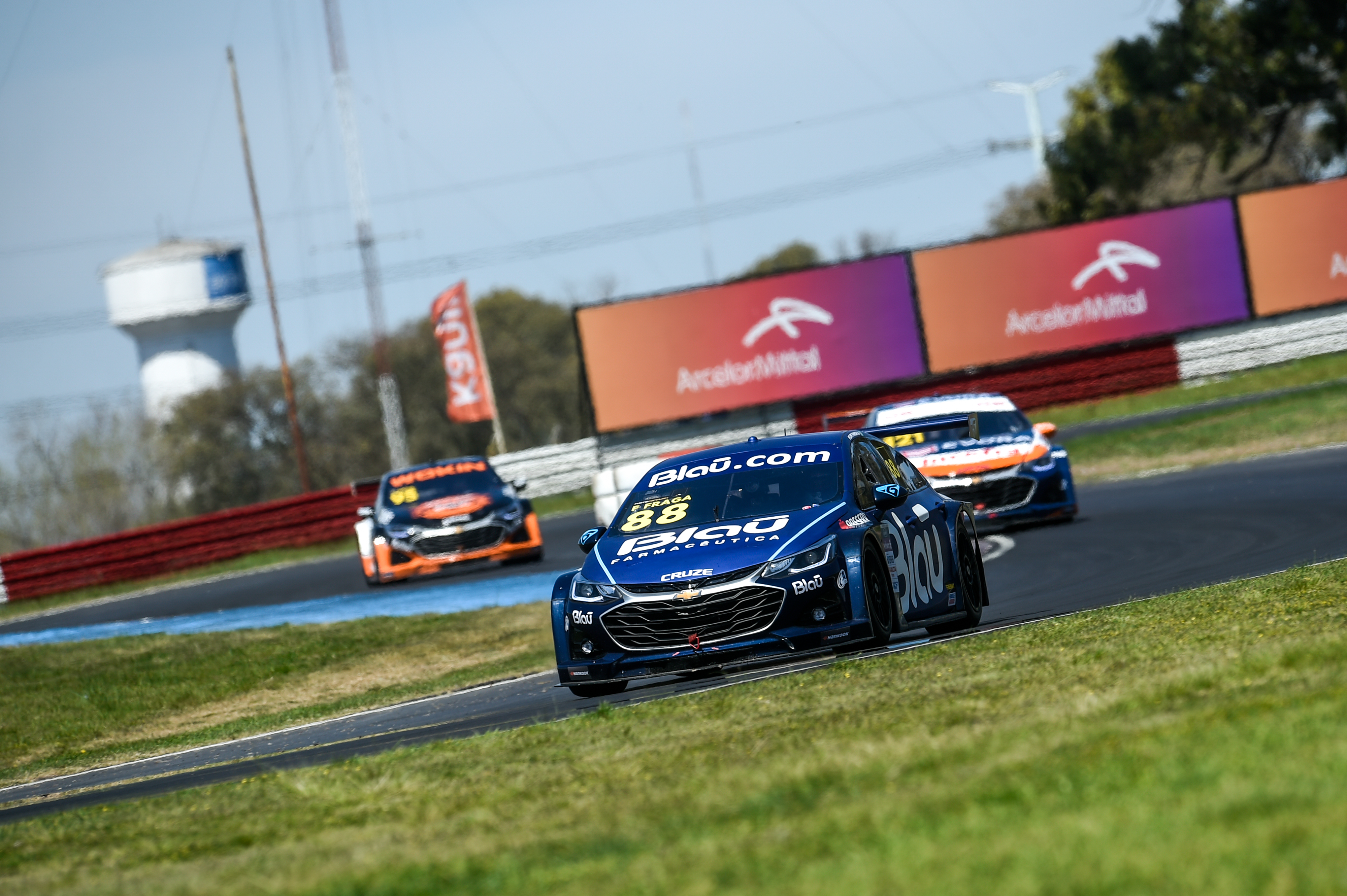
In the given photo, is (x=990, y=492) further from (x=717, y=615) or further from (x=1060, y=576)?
(x=717, y=615)

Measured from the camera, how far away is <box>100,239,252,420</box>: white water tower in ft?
289

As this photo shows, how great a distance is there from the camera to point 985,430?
20109 mm

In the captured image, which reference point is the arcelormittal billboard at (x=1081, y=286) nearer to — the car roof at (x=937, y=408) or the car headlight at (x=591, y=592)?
the car roof at (x=937, y=408)

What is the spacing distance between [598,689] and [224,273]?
80942mm

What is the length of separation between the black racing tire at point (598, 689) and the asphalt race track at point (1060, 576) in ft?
0.20

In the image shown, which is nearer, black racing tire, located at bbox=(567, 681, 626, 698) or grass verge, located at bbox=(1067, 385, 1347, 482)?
black racing tire, located at bbox=(567, 681, 626, 698)

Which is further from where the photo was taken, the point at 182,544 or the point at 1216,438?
the point at 182,544

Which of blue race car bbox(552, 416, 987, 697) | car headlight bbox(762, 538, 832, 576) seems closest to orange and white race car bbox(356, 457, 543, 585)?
blue race car bbox(552, 416, 987, 697)

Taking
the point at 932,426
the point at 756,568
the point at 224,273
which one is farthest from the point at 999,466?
the point at 224,273

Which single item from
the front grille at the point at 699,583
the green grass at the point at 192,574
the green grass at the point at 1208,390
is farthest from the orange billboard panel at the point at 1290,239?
the front grille at the point at 699,583

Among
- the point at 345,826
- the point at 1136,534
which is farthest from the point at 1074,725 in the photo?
the point at 1136,534

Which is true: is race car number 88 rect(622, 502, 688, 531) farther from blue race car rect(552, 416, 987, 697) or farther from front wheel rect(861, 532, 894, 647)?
front wheel rect(861, 532, 894, 647)

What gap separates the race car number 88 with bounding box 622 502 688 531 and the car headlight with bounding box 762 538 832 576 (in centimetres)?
106

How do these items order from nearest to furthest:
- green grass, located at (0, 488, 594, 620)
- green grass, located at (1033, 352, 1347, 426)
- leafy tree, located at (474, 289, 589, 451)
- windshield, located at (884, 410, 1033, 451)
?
windshield, located at (884, 410, 1033, 451), green grass, located at (0, 488, 594, 620), green grass, located at (1033, 352, 1347, 426), leafy tree, located at (474, 289, 589, 451)
